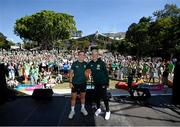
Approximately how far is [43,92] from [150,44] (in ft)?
134

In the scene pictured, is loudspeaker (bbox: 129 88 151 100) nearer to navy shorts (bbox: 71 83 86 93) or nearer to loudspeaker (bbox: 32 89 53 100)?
loudspeaker (bbox: 32 89 53 100)

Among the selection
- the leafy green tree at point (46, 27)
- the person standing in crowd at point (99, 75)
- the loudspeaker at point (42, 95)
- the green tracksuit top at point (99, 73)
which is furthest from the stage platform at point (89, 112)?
the leafy green tree at point (46, 27)

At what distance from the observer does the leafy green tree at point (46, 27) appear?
81875 mm

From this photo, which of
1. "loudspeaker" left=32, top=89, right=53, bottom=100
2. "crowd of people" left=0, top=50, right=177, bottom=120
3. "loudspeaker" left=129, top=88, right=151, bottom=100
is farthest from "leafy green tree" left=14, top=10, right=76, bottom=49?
"loudspeaker" left=129, top=88, right=151, bottom=100

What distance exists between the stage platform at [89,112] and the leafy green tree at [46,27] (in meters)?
70.7

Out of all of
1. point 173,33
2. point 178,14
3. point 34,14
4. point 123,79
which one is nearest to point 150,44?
point 173,33

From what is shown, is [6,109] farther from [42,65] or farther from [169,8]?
[169,8]

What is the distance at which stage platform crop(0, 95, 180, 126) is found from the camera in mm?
8250

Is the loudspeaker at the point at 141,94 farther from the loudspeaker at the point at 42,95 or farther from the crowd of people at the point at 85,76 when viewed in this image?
the loudspeaker at the point at 42,95

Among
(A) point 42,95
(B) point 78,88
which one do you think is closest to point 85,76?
(B) point 78,88

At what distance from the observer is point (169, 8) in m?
59.3

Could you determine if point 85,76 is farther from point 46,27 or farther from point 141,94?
point 46,27

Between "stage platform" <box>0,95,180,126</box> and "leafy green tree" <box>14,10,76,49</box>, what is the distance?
7073cm

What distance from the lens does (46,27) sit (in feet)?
267
